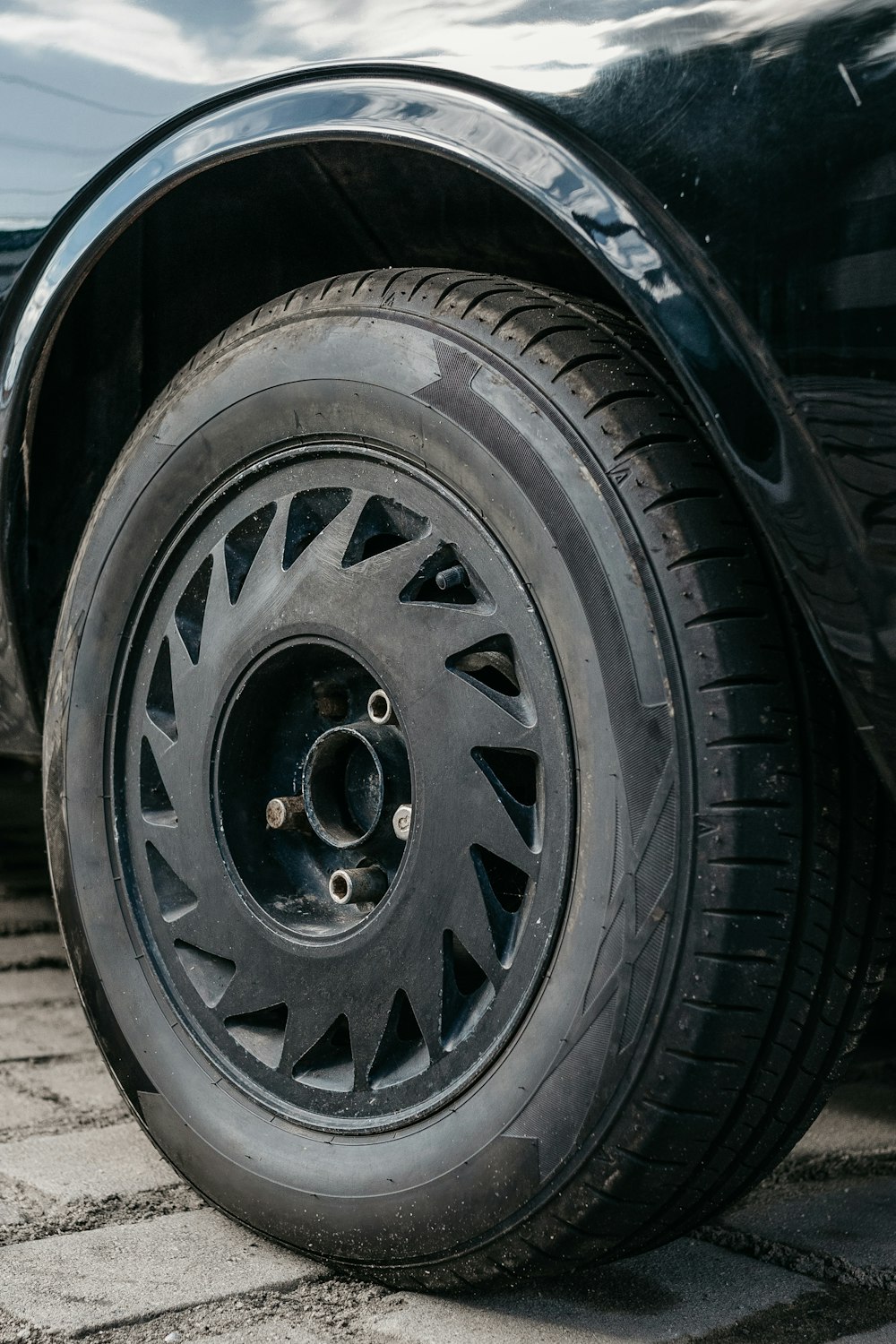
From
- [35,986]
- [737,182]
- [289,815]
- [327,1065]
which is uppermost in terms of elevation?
[737,182]

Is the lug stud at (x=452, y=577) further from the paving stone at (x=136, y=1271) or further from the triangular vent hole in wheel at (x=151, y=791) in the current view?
the paving stone at (x=136, y=1271)

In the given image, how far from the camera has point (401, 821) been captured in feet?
4.35

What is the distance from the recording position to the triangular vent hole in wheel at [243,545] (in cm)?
147

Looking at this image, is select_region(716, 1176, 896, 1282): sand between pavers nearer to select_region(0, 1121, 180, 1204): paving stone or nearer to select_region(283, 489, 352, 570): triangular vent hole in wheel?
select_region(0, 1121, 180, 1204): paving stone

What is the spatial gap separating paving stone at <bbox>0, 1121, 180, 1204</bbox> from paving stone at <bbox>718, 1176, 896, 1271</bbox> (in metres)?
0.67

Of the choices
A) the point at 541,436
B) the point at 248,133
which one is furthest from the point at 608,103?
the point at 248,133

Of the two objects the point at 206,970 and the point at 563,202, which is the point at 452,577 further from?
the point at 206,970

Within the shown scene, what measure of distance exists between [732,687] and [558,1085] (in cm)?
37

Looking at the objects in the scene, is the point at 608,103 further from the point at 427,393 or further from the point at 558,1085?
the point at 558,1085

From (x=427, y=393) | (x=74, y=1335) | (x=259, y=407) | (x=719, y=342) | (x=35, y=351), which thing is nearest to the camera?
(x=719, y=342)

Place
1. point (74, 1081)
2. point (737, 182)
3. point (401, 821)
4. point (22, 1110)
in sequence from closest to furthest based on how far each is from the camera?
1. point (737, 182)
2. point (401, 821)
3. point (22, 1110)
4. point (74, 1081)

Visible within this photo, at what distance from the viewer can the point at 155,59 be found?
147 cm

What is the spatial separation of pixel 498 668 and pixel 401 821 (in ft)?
0.60

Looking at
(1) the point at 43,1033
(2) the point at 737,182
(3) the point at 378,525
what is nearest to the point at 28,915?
(1) the point at 43,1033
